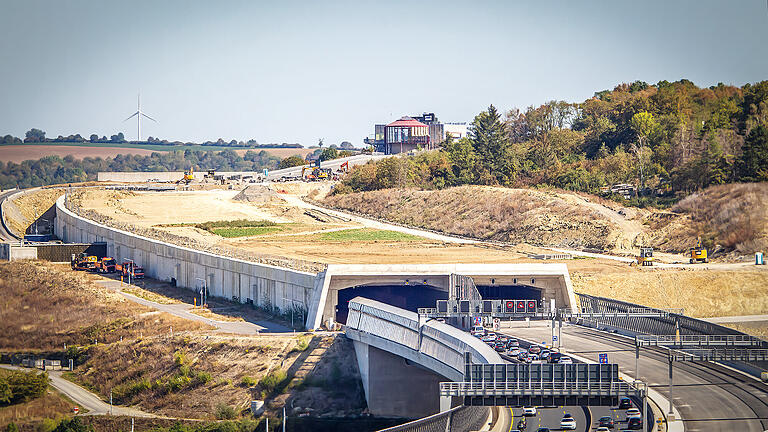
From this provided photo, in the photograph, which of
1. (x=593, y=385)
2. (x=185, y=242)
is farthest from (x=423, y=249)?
(x=593, y=385)

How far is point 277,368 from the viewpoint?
74.0m

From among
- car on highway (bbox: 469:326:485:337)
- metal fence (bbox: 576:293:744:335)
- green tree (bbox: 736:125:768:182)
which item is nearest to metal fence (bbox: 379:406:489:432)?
car on highway (bbox: 469:326:485:337)

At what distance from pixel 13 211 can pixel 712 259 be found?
115051 mm

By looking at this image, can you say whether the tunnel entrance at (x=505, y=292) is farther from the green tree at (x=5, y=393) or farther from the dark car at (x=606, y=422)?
the dark car at (x=606, y=422)

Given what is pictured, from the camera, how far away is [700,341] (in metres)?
60.3

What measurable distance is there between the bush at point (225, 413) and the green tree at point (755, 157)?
7791 centimetres

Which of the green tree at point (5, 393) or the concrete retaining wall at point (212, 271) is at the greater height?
the concrete retaining wall at point (212, 271)

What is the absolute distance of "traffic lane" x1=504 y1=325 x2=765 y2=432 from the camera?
168 feet

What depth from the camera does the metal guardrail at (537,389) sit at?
4931 centimetres

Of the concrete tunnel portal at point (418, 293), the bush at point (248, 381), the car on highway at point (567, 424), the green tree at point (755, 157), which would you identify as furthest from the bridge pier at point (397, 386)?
the green tree at point (755, 157)

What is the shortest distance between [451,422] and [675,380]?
15476mm

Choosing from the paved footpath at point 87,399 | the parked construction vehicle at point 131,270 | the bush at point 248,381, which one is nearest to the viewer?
the paved footpath at point 87,399

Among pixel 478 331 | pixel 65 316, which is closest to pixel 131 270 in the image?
pixel 65 316

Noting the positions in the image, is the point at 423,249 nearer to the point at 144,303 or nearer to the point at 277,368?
the point at 144,303
